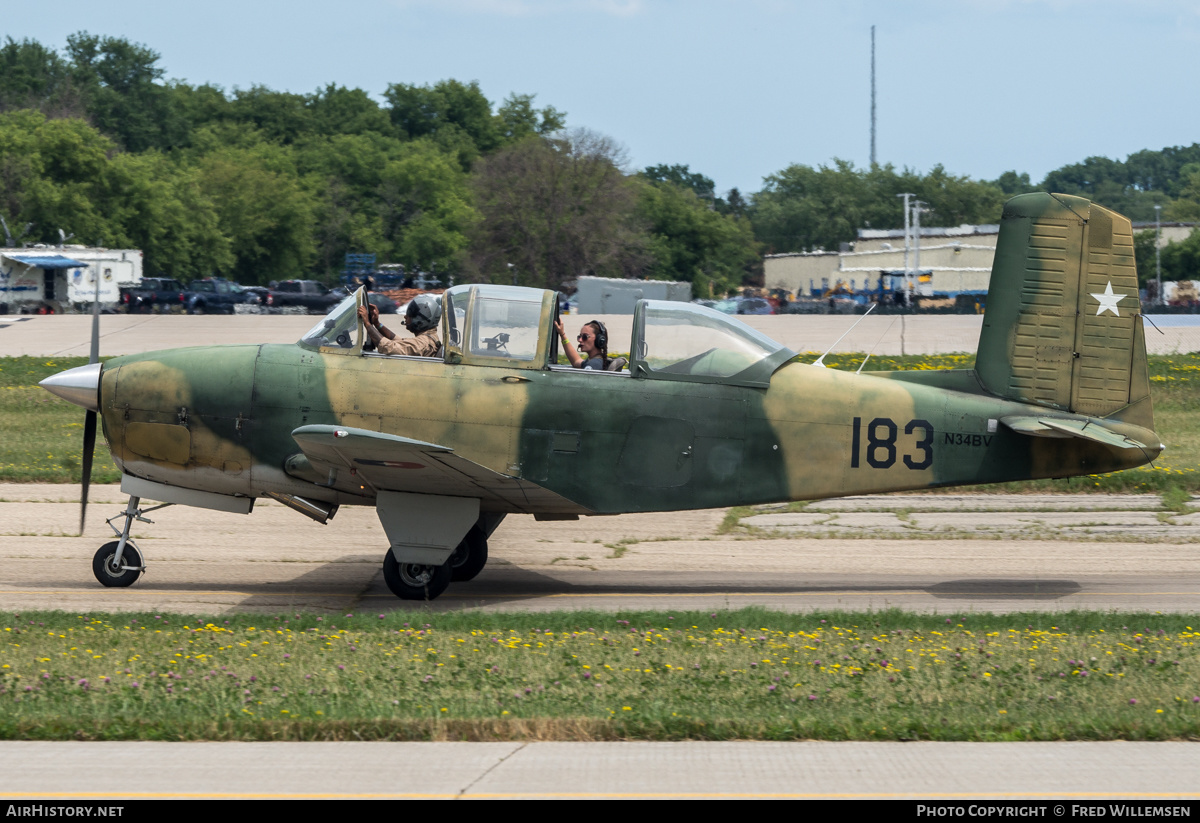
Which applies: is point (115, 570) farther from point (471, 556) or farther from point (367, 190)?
point (367, 190)

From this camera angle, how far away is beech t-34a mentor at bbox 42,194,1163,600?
408 inches

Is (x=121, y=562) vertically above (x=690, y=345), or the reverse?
(x=690, y=345)

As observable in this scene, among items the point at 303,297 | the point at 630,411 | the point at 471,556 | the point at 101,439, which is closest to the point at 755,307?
the point at 303,297

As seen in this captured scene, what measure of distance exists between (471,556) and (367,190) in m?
111

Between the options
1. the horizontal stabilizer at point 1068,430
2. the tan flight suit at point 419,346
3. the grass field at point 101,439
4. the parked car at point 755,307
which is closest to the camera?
the horizontal stabilizer at point 1068,430

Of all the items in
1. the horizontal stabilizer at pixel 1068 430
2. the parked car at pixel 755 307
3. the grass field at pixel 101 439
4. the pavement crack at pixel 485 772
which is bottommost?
the pavement crack at pixel 485 772

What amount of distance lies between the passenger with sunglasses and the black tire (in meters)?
2.04

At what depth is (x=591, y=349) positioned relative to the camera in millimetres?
10703

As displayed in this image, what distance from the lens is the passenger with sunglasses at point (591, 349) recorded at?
1065cm

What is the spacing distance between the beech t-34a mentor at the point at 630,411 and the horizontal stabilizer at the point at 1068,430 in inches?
1.0

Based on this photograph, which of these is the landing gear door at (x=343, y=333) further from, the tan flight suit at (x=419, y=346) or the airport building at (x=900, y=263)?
the airport building at (x=900, y=263)

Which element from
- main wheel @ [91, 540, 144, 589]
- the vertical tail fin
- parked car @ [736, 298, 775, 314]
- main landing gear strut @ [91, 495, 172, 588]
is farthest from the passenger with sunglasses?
parked car @ [736, 298, 775, 314]

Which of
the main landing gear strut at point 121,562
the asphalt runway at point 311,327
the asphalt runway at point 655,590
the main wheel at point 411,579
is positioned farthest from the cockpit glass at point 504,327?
the asphalt runway at point 311,327

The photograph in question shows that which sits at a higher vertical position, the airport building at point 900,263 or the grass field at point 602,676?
the airport building at point 900,263
